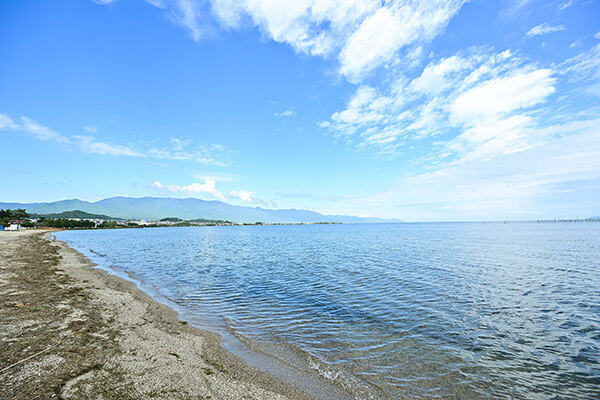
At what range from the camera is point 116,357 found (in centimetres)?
806

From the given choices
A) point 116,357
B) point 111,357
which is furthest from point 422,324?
point 111,357

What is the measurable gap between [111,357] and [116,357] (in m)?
0.14

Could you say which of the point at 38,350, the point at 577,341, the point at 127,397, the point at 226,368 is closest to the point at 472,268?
the point at 577,341

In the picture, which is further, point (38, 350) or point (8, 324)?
point (8, 324)

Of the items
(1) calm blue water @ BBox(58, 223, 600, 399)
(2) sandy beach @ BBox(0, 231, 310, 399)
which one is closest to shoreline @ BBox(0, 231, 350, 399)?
(2) sandy beach @ BBox(0, 231, 310, 399)

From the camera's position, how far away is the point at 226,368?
8.15m

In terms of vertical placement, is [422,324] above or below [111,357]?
below

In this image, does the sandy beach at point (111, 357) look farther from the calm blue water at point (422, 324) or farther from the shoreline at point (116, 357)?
the calm blue water at point (422, 324)

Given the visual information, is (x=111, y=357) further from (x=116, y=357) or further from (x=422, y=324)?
(x=422, y=324)

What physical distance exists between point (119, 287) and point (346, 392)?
60.4 feet

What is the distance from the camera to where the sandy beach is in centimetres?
641

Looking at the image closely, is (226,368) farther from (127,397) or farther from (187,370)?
(127,397)

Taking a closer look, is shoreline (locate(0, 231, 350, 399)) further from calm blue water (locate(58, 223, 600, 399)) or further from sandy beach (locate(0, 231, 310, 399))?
calm blue water (locate(58, 223, 600, 399))

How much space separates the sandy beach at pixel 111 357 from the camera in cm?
641
